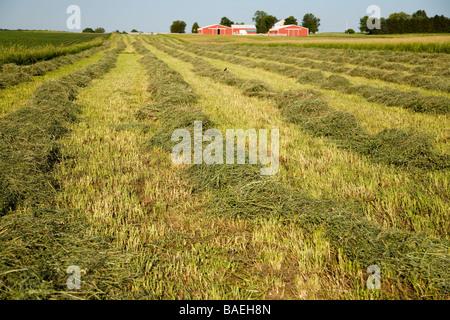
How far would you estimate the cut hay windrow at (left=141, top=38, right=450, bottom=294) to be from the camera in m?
2.41

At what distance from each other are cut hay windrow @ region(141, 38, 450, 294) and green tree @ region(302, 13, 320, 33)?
124055mm

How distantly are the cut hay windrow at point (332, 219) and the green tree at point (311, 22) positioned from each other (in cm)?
12406

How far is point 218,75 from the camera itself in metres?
14.6

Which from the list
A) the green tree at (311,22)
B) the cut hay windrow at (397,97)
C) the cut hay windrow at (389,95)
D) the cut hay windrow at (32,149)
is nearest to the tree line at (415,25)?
the green tree at (311,22)

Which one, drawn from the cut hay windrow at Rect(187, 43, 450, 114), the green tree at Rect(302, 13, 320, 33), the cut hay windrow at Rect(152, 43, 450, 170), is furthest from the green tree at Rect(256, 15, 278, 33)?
the cut hay windrow at Rect(152, 43, 450, 170)

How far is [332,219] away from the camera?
3.07 meters

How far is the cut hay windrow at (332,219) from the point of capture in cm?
241

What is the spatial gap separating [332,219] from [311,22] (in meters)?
128

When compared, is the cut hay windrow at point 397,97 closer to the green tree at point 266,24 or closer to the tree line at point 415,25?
the tree line at point 415,25

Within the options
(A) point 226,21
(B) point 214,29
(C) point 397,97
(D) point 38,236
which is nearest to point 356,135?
(C) point 397,97
